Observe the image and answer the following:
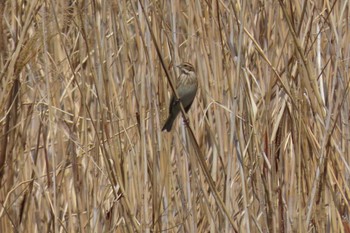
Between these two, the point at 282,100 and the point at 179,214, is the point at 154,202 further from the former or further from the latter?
the point at 282,100

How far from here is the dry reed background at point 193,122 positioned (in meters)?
1.58

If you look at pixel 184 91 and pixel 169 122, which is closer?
pixel 169 122

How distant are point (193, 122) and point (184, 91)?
141mm

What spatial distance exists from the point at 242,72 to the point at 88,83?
681 millimetres

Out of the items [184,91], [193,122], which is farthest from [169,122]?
[184,91]

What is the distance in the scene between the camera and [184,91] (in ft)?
7.02

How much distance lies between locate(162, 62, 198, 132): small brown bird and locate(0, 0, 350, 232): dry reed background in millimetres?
28

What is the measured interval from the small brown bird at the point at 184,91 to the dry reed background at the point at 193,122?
28mm

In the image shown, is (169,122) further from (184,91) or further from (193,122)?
(184,91)

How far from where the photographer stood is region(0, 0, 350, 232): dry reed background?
1.58m

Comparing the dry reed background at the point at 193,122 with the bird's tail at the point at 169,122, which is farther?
the bird's tail at the point at 169,122

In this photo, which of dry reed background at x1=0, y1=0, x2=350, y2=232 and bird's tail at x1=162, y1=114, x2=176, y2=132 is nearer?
dry reed background at x1=0, y1=0, x2=350, y2=232

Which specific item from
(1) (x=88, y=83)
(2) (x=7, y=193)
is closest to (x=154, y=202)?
(2) (x=7, y=193)

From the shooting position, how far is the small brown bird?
6.48 ft
